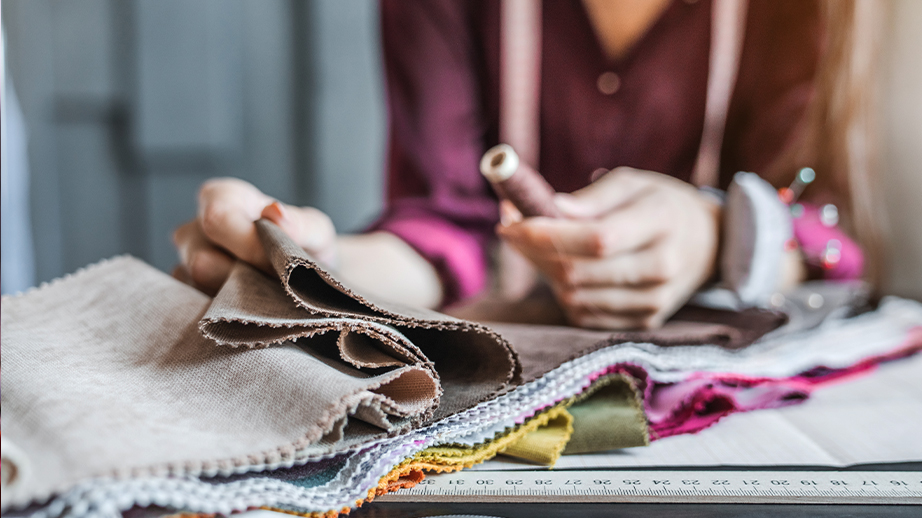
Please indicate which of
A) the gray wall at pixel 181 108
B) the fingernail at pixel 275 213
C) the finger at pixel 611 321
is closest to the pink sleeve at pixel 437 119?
the finger at pixel 611 321

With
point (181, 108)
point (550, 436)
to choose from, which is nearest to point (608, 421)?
point (550, 436)

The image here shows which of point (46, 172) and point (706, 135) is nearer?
point (706, 135)

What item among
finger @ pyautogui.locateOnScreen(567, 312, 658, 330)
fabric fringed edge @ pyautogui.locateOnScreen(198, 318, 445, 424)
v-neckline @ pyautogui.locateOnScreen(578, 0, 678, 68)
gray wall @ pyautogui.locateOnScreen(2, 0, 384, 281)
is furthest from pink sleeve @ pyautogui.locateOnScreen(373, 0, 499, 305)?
gray wall @ pyautogui.locateOnScreen(2, 0, 384, 281)

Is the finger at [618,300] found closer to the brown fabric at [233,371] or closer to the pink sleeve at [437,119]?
the brown fabric at [233,371]

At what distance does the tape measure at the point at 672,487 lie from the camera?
302 mm

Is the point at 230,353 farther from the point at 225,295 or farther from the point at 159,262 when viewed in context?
the point at 159,262

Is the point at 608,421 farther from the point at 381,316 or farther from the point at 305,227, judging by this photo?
the point at 305,227

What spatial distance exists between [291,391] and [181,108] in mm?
1542

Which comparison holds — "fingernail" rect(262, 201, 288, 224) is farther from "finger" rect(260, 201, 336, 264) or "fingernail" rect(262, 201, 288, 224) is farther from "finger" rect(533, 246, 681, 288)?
"finger" rect(533, 246, 681, 288)

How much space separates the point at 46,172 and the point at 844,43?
6.34 ft

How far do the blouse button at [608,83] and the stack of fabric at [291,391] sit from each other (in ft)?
1.82

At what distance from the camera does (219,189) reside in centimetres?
45

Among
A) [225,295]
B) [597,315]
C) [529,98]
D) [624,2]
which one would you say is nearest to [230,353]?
[225,295]

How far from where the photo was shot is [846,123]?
33.7 inches
